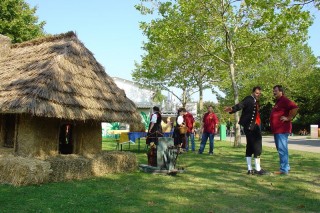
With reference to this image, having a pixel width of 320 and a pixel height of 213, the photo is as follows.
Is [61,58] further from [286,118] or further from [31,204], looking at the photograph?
[286,118]

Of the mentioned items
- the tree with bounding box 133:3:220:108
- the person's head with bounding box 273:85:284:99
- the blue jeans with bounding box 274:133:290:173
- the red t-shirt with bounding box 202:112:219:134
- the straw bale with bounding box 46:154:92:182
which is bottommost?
the straw bale with bounding box 46:154:92:182

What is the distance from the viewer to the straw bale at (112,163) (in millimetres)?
9172

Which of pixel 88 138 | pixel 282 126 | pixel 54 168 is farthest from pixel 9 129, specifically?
pixel 282 126

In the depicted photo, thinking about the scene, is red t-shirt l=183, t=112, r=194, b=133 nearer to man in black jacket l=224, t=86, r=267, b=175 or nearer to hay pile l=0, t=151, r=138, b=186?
hay pile l=0, t=151, r=138, b=186

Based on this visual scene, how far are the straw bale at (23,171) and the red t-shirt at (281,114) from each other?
18.8 feet

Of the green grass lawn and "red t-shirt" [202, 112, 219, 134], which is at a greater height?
"red t-shirt" [202, 112, 219, 134]

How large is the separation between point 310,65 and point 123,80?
2665 centimetres

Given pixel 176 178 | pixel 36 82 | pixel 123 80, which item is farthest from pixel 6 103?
pixel 123 80

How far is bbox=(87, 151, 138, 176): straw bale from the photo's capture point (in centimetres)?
917

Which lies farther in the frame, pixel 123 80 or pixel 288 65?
pixel 288 65


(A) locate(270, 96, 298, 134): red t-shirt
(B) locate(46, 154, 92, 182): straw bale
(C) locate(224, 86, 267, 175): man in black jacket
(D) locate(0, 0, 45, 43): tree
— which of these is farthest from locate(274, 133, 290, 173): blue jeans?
(D) locate(0, 0, 45, 43): tree

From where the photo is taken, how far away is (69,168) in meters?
8.33

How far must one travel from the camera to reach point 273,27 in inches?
716

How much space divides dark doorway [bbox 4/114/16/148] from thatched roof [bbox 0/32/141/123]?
0.99 meters
